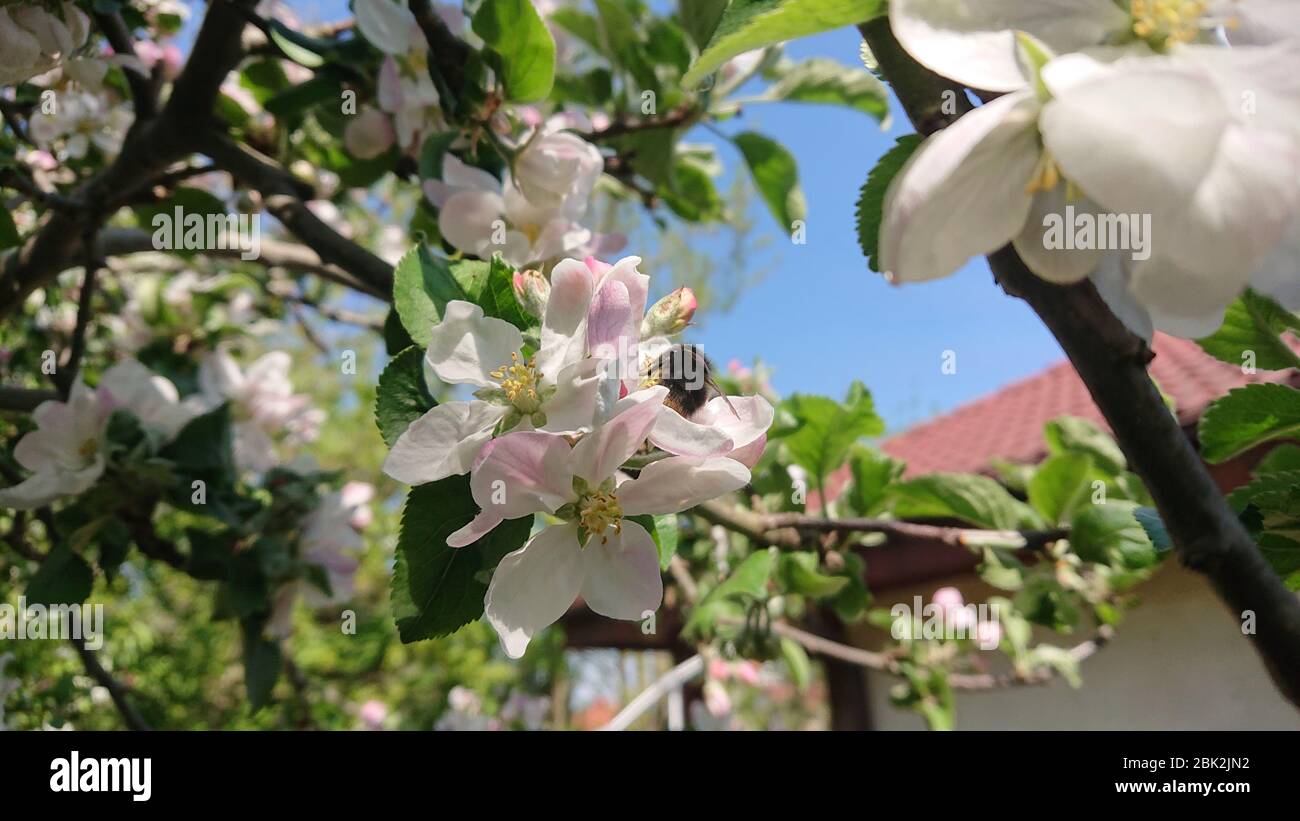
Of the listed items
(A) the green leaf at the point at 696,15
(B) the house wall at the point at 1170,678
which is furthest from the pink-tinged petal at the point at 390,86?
(B) the house wall at the point at 1170,678

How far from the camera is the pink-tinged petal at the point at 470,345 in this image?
607 millimetres

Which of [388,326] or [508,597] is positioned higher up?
[388,326]

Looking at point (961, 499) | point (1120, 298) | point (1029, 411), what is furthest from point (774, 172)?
point (1029, 411)

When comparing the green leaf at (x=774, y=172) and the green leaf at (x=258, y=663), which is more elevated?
the green leaf at (x=774, y=172)

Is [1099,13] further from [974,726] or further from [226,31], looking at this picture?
[974,726]

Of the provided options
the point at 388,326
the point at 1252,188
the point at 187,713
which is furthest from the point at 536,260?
the point at 187,713

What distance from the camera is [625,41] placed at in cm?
153

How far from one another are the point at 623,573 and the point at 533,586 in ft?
0.23

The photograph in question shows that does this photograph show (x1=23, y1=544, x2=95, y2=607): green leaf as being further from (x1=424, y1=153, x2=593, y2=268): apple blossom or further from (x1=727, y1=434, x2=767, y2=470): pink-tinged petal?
(x1=727, y1=434, x2=767, y2=470): pink-tinged petal

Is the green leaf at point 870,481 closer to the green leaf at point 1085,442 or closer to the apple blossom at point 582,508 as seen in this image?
the green leaf at point 1085,442

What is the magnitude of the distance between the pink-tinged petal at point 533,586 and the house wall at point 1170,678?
2696 millimetres

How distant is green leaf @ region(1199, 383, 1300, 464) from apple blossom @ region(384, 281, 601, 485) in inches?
23.8

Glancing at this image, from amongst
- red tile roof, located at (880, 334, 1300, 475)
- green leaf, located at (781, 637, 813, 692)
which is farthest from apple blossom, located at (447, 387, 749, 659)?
red tile roof, located at (880, 334, 1300, 475)
